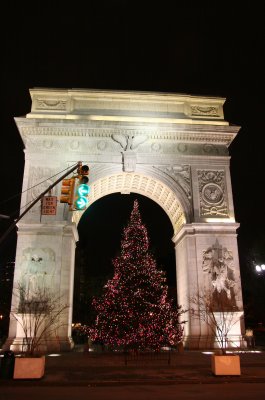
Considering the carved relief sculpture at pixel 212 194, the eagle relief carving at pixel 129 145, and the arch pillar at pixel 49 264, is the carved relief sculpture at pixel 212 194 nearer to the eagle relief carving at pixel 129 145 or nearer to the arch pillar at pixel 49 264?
the eagle relief carving at pixel 129 145

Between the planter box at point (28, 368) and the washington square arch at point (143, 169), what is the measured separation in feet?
34.7

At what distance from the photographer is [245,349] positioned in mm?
24578

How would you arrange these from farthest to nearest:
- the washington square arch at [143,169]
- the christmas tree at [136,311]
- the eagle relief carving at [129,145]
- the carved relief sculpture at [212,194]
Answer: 1. the eagle relief carving at [129,145]
2. the carved relief sculpture at [212,194]
3. the washington square arch at [143,169]
4. the christmas tree at [136,311]

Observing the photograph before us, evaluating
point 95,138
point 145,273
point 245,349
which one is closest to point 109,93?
point 95,138

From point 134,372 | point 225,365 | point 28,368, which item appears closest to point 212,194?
point 225,365

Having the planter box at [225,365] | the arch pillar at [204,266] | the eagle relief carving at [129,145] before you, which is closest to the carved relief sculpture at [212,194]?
the arch pillar at [204,266]

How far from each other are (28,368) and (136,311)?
8.30 metres

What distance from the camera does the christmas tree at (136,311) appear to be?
20.9 metres

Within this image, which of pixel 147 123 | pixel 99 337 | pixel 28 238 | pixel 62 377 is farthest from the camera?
pixel 147 123

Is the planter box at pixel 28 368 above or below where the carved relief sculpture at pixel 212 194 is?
below

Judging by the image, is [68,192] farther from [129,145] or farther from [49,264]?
[129,145]

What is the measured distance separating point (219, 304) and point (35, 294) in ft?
36.4

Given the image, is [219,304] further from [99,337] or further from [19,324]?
[19,324]

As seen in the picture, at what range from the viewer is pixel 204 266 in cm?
2622
